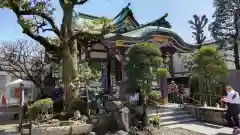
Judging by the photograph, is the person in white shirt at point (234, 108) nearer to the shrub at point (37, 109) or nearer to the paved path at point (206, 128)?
the paved path at point (206, 128)

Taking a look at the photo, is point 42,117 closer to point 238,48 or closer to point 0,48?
point 0,48

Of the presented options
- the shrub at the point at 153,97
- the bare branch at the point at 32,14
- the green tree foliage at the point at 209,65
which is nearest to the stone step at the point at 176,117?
the shrub at the point at 153,97

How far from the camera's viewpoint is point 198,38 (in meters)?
27.7

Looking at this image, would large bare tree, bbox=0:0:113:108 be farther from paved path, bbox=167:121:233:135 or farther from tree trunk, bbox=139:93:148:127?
paved path, bbox=167:121:233:135

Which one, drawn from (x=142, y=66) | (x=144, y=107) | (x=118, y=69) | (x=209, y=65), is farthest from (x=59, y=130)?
(x=209, y=65)

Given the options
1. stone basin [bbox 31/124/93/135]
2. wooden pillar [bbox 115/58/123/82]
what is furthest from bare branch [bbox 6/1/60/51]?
wooden pillar [bbox 115/58/123/82]

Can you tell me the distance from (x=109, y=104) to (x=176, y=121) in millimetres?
3862

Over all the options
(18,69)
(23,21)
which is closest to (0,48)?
(18,69)

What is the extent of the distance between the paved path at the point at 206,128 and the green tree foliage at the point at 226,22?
12161 mm

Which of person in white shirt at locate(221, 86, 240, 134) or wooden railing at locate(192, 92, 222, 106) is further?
wooden railing at locate(192, 92, 222, 106)

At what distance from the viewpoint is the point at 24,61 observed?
57.0 ft

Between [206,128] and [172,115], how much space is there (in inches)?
74.1

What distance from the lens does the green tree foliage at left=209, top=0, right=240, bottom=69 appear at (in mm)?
19469

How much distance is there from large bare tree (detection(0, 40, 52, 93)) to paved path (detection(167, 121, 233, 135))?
10.6m
